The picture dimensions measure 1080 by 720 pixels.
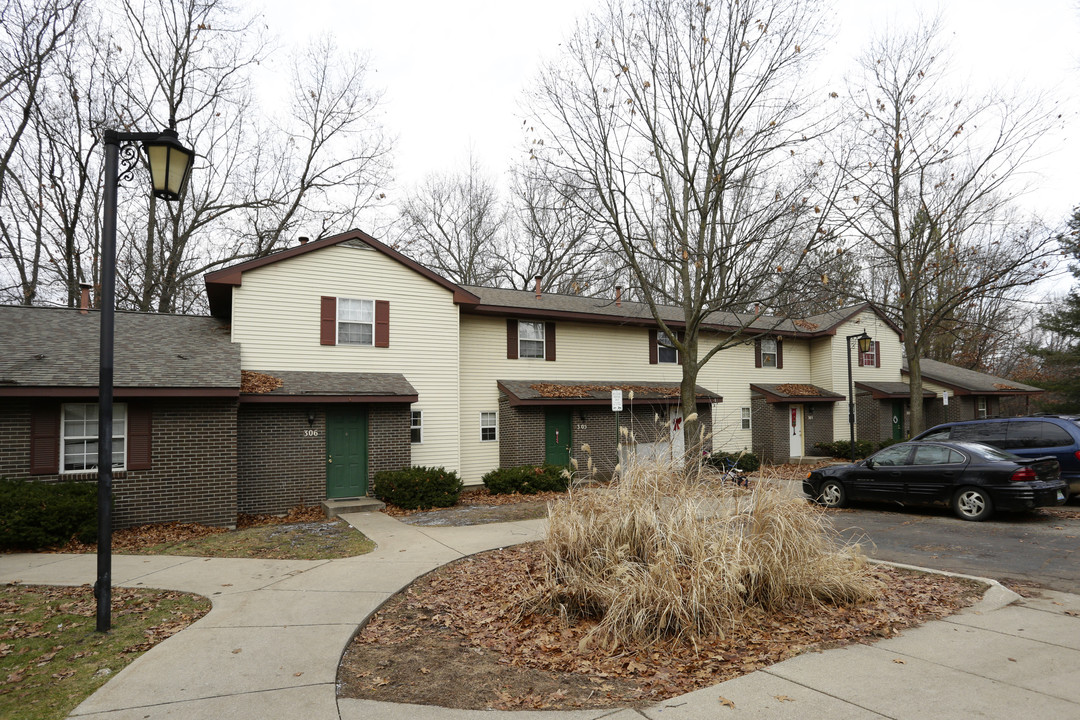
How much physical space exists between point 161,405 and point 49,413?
5.78 ft

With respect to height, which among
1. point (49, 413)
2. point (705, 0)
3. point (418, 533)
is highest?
point (705, 0)

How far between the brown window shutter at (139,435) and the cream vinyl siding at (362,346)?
2556mm

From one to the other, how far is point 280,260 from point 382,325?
9.21ft

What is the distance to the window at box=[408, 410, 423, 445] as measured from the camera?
49.8ft

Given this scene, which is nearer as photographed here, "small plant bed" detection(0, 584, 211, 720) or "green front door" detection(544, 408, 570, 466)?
"small plant bed" detection(0, 584, 211, 720)

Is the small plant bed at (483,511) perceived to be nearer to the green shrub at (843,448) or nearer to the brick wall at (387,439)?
the brick wall at (387,439)

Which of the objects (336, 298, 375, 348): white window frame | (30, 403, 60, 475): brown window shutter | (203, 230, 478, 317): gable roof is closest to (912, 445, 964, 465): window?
(203, 230, 478, 317): gable roof

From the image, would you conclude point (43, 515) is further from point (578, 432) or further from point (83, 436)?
point (578, 432)

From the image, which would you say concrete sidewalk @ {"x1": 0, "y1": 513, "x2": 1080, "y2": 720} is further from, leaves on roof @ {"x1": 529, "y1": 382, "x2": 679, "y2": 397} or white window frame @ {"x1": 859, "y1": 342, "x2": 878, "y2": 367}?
white window frame @ {"x1": 859, "y1": 342, "x2": 878, "y2": 367}

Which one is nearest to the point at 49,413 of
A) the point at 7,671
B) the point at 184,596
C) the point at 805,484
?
the point at 184,596

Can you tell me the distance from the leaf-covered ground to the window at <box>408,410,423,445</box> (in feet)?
28.5

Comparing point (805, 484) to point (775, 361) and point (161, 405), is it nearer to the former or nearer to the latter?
point (775, 361)

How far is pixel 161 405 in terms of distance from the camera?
11.3 metres

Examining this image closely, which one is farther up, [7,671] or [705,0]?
[705,0]
